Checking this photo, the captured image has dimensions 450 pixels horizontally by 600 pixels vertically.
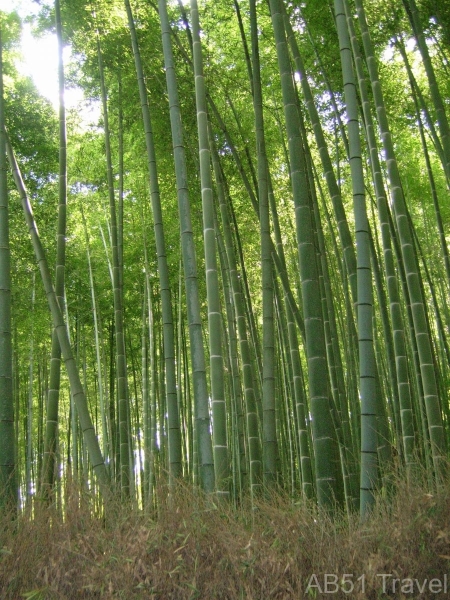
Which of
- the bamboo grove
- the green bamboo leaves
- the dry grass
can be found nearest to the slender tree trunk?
the bamboo grove

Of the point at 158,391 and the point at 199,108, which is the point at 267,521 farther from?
the point at 158,391

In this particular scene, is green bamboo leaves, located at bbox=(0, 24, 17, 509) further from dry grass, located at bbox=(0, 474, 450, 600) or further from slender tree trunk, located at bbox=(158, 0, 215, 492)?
slender tree trunk, located at bbox=(158, 0, 215, 492)

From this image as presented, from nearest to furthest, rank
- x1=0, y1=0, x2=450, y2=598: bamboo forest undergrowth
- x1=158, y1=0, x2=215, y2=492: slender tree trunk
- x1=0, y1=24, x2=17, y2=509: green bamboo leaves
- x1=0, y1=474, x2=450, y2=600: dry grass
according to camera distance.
Answer: x1=0, y1=474, x2=450, y2=600: dry grass
x1=0, y1=0, x2=450, y2=598: bamboo forest undergrowth
x1=158, y1=0, x2=215, y2=492: slender tree trunk
x1=0, y1=24, x2=17, y2=509: green bamboo leaves

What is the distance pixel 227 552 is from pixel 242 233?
576cm

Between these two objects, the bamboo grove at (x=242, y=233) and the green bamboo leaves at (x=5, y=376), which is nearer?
the bamboo grove at (x=242, y=233)

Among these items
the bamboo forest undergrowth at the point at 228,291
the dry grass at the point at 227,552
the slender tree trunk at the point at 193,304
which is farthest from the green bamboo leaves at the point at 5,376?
the slender tree trunk at the point at 193,304

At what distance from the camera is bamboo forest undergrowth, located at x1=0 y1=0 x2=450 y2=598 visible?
250cm

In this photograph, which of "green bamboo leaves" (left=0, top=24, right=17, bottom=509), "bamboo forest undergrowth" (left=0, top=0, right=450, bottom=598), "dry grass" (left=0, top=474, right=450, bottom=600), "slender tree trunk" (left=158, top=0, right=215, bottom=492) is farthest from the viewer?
"green bamboo leaves" (left=0, top=24, right=17, bottom=509)

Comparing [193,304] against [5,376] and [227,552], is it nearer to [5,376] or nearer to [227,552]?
[5,376]

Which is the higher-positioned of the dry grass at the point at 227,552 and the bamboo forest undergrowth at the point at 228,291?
the bamboo forest undergrowth at the point at 228,291

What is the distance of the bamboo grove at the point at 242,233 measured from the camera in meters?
3.37

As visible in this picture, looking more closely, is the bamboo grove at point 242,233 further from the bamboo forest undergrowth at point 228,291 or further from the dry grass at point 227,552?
the dry grass at point 227,552

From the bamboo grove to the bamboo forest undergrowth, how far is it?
0.02 metres

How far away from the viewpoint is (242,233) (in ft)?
26.0
